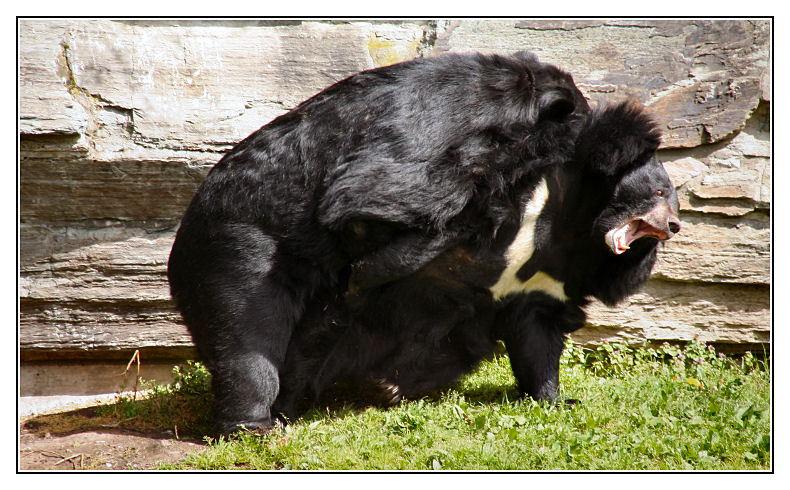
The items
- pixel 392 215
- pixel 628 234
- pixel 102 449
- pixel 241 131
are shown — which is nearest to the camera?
pixel 392 215

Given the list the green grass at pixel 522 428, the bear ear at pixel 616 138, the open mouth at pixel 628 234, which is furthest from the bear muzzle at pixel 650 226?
the green grass at pixel 522 428

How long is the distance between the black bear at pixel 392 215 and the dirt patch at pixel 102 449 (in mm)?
309

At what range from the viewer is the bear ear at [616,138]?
3654mm

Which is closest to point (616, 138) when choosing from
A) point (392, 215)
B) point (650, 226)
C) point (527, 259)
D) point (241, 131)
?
point (650, 226)

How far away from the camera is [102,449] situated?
352 centimetres

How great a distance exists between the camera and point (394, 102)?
3506mm

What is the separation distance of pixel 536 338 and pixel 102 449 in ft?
7.97

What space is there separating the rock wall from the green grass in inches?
28.7

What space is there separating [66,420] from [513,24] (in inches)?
155

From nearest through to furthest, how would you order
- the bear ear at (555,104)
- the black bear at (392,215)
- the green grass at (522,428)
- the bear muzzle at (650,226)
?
the green grass at (522,428), the black bear at (392,215), the bear ear at (555,104), the bear muzzle at (650,226)

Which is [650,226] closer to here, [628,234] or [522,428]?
[628,234]

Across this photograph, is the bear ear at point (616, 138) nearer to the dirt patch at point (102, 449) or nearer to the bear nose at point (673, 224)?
the bear nose at point (673, 224)

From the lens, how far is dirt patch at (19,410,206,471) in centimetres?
337

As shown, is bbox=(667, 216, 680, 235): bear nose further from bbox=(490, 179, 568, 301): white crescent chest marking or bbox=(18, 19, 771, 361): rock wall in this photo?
bbox=(18, 19, 771, 361): rock wall
